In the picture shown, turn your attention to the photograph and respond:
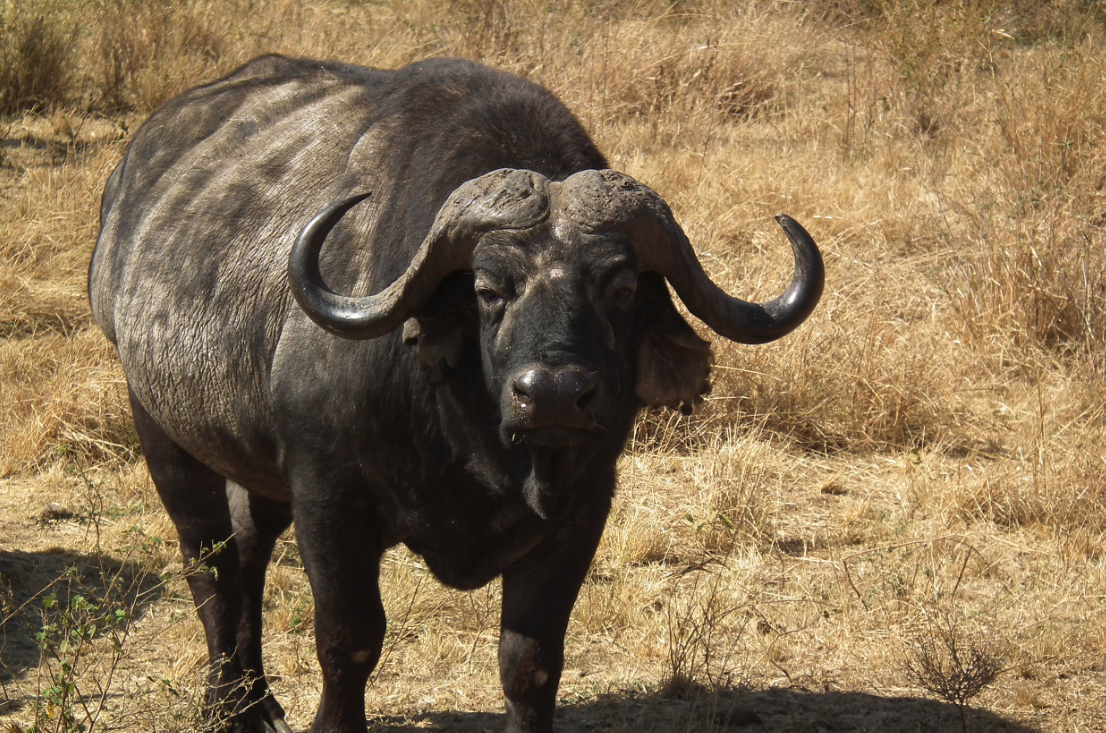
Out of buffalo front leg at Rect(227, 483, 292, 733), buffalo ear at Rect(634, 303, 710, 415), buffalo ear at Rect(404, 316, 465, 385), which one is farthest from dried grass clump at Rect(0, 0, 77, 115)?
buffalo ear at Rect(634, 303, 710, 415)

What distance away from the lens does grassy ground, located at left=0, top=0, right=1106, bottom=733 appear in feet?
13.9

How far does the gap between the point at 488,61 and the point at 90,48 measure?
9.98 feet

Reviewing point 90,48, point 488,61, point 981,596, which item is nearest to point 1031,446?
point 981,596

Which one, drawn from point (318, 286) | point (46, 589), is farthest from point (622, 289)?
point (46, 589)

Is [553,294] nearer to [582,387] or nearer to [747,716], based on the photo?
[582,387]

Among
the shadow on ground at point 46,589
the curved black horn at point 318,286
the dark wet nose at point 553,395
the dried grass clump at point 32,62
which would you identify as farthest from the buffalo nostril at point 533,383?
the dried grass clump at point 32,62

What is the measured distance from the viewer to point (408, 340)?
3.13 meters

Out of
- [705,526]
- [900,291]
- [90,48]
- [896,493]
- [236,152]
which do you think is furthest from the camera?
[90,48]

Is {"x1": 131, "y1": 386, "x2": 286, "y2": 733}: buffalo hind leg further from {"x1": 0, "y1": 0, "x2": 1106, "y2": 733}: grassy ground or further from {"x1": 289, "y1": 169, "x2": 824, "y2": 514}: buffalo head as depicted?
{"x1": 289, "y1": 169, "x2": 824, "y2": 514}: buffalo head

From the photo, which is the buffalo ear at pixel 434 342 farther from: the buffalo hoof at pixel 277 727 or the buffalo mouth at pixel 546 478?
the buffalo hoof at pixel 277 727

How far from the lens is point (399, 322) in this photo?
301cm

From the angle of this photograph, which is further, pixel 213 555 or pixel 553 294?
pixel 213 555

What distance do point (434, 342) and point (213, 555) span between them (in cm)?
130

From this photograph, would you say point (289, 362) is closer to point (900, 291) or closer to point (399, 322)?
point (399, 322)
